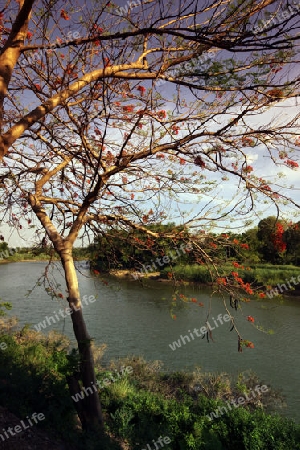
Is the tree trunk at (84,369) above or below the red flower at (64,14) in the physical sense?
below

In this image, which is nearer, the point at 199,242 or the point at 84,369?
the point at 84,369

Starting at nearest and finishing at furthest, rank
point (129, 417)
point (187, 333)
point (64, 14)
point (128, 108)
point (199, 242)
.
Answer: point (64, 14)
point (128, 108)
point (199, 242)
point (129, 417)
point (187, 333)

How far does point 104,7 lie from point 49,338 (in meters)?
9.69

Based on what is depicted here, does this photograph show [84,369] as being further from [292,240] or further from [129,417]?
[292,240]

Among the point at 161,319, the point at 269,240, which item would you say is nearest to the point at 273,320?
the point at 161,319

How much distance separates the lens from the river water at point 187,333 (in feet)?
33.6

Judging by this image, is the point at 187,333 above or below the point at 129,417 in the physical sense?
below

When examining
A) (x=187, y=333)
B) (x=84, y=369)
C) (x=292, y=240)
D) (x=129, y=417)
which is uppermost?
(x=292, y=240)

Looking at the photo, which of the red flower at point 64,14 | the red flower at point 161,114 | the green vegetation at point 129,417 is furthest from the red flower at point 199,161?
the green vegetation at point 129,417

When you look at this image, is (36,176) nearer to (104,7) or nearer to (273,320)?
(104,7)

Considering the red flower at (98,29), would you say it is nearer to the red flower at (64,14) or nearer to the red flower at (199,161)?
the red flower at (64,14)

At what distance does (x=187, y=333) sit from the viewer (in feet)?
44.6

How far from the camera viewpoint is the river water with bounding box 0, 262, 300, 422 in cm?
1023

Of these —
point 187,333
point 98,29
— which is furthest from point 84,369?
point 187,333
